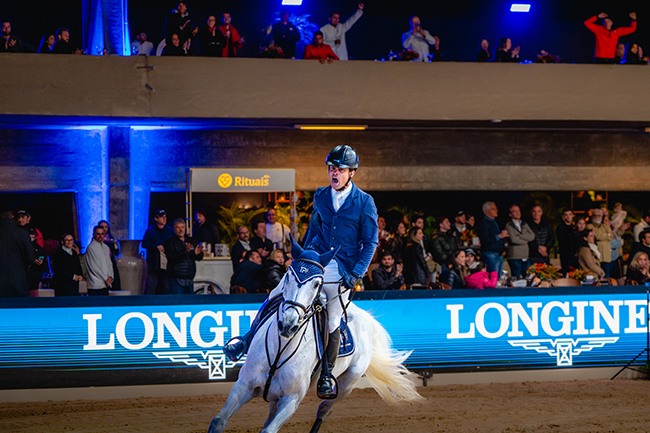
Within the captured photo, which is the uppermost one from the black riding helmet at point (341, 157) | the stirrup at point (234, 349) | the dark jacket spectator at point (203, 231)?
the black riding helmet at point (341, 157)

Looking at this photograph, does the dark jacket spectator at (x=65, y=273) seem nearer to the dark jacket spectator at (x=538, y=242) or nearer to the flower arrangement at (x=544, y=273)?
the flower arrangement at (x=544, y=273)

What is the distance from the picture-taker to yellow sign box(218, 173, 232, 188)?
571 inches

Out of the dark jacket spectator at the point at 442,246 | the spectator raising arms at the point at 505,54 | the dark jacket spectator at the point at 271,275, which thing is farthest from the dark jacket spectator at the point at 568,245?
the dark jacket spectator at the point at 271,275

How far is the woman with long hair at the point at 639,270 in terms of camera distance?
11904mm

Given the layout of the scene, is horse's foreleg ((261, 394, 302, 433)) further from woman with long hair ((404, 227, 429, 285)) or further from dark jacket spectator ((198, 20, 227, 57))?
dark jacket spectator ((198, 20, 227, 57))

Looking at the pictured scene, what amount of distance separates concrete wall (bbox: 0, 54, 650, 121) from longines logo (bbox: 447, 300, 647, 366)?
191 inches

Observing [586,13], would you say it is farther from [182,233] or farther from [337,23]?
[182,233]

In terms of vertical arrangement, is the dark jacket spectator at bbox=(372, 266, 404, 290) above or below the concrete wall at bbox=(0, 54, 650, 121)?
below

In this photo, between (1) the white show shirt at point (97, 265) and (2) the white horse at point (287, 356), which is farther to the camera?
(1) the white show shirt at point (97, 265)

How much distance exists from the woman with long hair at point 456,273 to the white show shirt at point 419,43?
454cm

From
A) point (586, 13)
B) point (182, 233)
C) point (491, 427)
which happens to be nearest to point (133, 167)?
point (182, 233)

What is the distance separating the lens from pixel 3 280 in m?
9.72

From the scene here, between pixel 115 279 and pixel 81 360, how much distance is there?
84.4 inches

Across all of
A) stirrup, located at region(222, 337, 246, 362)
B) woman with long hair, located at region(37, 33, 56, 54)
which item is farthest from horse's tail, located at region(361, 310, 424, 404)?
woman with long hair, located at region(37, 33, 56, 54)
